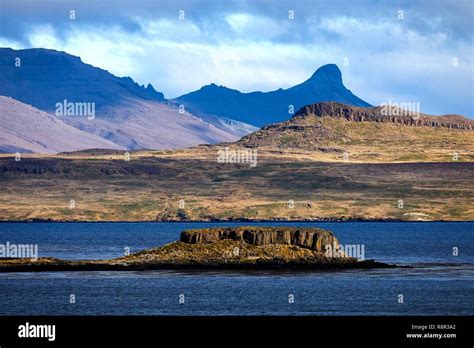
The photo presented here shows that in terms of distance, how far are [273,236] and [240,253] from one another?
402 centimetres

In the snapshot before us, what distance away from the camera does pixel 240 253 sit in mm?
119812

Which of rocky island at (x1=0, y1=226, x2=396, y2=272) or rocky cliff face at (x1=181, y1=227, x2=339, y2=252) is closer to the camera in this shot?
rocky cliff face at (x1=181, y1=227, x2=339, y2=252)

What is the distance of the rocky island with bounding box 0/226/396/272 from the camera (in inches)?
4702

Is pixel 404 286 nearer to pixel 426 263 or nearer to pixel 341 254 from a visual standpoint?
pixel 341 254

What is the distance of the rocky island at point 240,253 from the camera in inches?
4702

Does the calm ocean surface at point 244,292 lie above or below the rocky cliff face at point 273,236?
below

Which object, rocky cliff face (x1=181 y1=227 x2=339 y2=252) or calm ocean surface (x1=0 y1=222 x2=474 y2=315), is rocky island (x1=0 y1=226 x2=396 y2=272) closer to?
rocky cliff face (x1=181 y1=227 x2=339 y2=252)

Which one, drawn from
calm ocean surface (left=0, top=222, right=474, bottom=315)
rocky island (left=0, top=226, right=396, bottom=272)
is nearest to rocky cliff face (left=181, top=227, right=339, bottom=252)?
rocky island (left=0, top=226, right=396, bottom=272)

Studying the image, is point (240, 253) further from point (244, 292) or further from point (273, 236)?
point (244, 292)

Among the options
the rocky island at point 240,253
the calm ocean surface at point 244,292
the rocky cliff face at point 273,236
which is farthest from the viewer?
the rocky island at point 240,253

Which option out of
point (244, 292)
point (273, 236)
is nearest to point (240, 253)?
point (273, 236)

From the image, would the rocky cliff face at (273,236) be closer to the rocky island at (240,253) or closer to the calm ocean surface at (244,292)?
the rocky island at (240,253)

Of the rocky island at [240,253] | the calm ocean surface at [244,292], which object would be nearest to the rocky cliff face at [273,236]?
the rocky island at [240,253]
